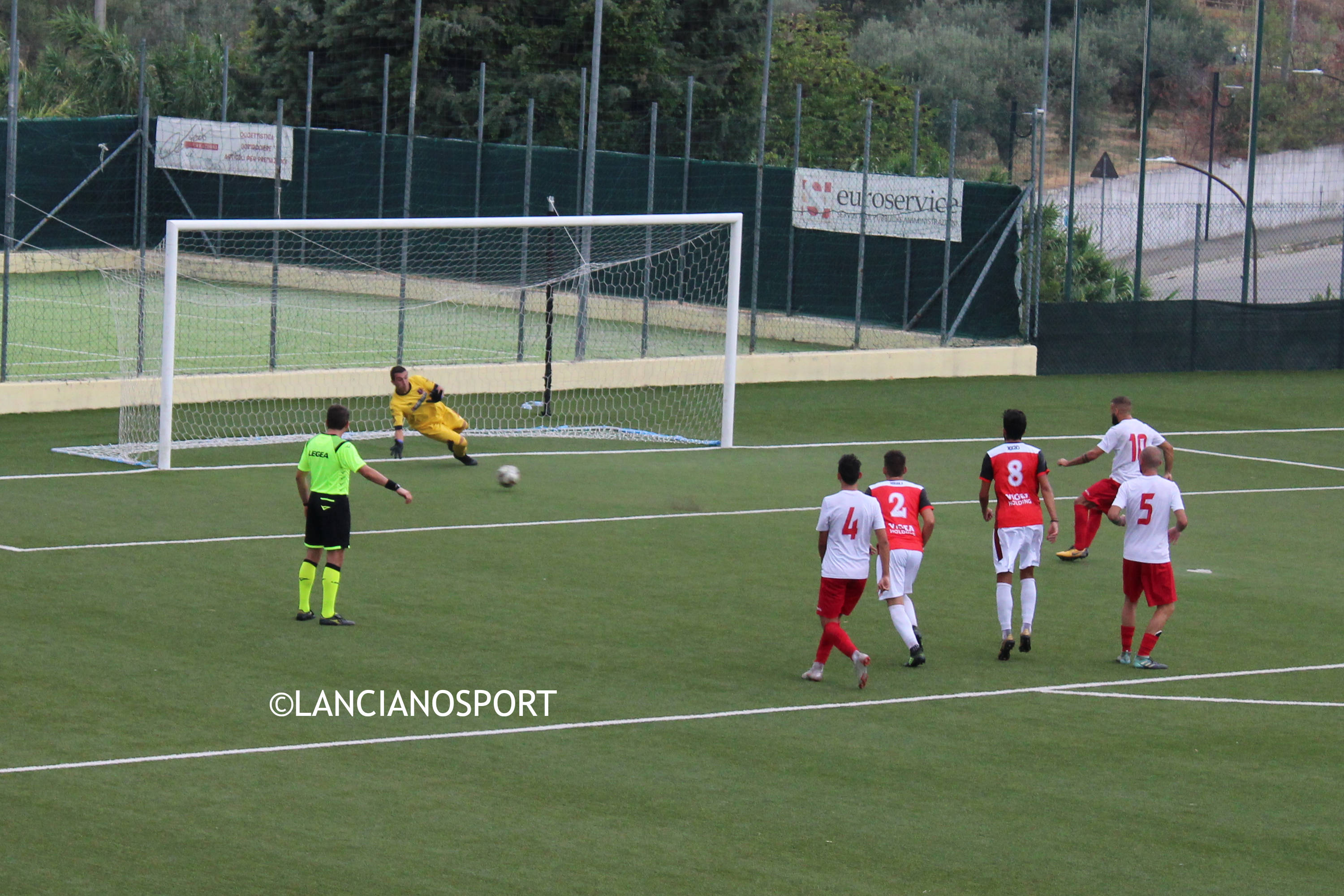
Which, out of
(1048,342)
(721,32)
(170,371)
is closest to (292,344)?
(170,371)

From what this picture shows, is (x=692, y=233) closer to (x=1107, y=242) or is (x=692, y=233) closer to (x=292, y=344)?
(x=292, y=344)

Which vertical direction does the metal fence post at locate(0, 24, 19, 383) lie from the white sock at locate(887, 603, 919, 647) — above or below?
above

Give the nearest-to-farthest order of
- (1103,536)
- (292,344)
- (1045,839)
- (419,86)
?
(1045,839) < (1103,536) < (292,344) < (419,86)

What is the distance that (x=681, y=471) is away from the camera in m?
20.3

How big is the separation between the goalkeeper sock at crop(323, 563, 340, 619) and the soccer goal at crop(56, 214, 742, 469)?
7.37 meters

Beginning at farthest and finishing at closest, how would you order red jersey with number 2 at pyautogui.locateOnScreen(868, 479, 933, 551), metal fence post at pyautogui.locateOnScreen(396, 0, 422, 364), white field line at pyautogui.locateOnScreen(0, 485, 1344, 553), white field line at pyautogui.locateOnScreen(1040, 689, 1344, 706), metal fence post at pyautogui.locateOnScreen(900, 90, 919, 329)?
metal fence post at pyautogui.locateOnScreen(900, 90, 919, 329) < metal fence post at pyautogui.locateOnScreen(396, 0, 422, 364) < white field line at pyautogui.locateOnScreen(0, 485, 1344, 553) < red jersey with number 2 at pyautogui.locateOnScreen(868, 479, 933, 551) < white field line at pyautogui.locateOnScreen(1040, 689, 1344, 706)

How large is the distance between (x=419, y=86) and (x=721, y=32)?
8036mm

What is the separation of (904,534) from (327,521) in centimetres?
386

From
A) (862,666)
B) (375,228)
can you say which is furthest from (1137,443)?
(375,228)

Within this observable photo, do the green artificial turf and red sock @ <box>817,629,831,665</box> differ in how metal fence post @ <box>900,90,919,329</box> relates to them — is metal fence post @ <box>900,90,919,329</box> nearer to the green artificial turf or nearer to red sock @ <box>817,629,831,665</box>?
the green artificial turf

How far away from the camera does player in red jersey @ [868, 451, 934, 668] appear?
11812 millimetres

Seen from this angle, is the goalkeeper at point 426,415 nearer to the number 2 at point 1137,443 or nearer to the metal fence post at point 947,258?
the number 2 at point 1137,443

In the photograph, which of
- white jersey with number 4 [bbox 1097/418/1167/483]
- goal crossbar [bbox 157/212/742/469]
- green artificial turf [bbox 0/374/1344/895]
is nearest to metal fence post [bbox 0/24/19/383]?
goal crossbar [bbox 157/212/742/469]

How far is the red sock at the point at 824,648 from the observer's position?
11.4 m
